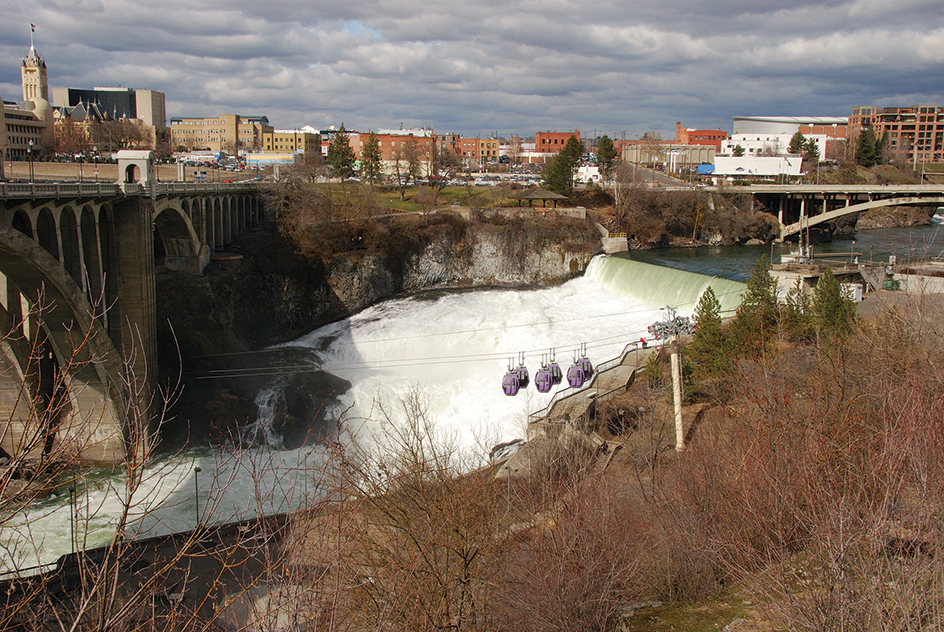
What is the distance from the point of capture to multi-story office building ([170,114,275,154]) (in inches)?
5886

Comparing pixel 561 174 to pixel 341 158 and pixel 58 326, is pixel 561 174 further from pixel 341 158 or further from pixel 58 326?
pixel 58 326

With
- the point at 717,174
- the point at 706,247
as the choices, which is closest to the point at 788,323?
the point at 706,247

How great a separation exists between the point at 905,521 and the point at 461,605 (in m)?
6.49

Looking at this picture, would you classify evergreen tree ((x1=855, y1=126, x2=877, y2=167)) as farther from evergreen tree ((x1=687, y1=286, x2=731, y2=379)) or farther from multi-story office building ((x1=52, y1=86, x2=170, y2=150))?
multi-story office building ((x1=52, y1=86, x2=170, y2=150))

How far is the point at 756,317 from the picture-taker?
24.0 meters

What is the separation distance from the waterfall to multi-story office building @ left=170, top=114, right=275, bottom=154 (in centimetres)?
12150

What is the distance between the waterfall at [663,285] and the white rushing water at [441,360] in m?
0.13

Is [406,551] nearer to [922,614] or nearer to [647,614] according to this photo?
[647,614]

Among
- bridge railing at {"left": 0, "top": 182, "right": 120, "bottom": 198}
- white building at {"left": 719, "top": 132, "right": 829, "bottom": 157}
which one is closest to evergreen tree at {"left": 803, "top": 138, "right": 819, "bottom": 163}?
white building at {"left": 719, "top": 132, "right": 829, "bottom": 157}

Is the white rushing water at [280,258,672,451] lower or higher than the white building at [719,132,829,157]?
lower

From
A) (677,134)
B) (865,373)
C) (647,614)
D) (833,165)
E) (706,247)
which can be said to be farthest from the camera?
(677,134)

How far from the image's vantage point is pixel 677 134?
156m

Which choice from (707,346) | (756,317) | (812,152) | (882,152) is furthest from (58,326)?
(882,152)

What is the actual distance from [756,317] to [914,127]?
137 m
